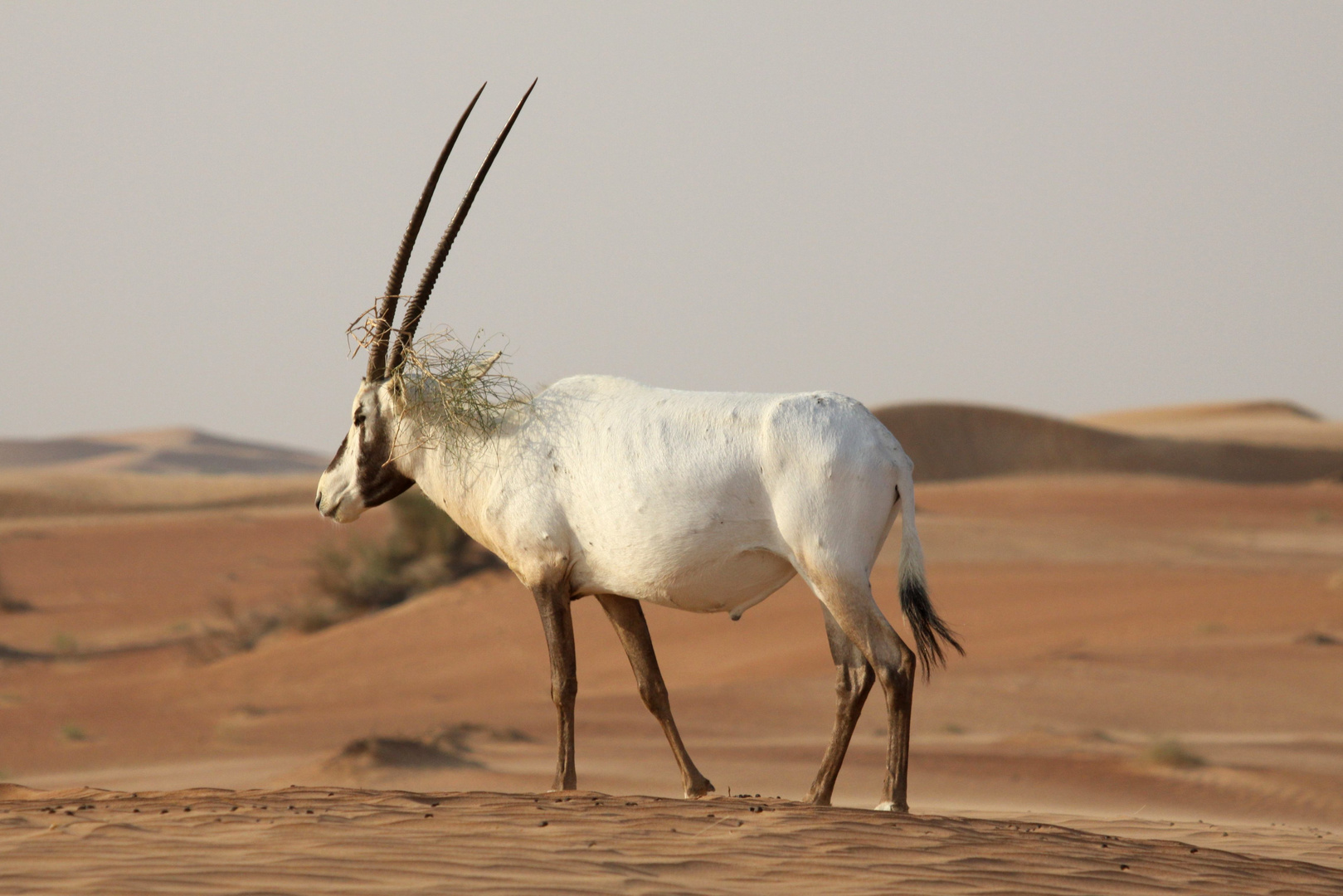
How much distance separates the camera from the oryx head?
7102 mm

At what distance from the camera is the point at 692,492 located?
629cm

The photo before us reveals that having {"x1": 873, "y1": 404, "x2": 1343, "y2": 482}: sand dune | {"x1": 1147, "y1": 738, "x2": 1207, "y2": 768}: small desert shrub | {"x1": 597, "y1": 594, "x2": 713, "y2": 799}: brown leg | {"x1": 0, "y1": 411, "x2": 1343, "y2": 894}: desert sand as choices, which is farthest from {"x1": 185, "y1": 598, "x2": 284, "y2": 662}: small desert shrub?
{"x1": 873, "y1": 404, "x2": 1343, "y2": 482}: sand dune

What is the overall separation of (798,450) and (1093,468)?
185ft

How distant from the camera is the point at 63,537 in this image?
4025 centimetres

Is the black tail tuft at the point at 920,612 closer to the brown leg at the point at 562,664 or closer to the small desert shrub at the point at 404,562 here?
the brown leg at the point at 562,664

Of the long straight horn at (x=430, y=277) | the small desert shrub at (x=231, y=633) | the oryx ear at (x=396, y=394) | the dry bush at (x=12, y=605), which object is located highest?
the long straight horn at (x=430, y=277)

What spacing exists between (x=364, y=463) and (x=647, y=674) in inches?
73.2

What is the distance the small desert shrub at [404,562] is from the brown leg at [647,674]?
52.8ft

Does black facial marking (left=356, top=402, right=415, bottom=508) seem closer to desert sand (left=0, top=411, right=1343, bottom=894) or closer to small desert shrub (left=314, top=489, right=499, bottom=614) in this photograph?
desert sand (left=0, top=411, right=1343, bottom=894)

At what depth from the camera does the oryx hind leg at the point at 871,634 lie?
6.11 m

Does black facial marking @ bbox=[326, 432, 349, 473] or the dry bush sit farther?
the dry bush

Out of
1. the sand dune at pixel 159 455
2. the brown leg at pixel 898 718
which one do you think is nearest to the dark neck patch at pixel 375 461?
the brown leg at pixel 898 718

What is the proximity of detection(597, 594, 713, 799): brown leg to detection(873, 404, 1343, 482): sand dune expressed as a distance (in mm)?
50308

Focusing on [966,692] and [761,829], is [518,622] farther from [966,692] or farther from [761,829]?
[761,829]
